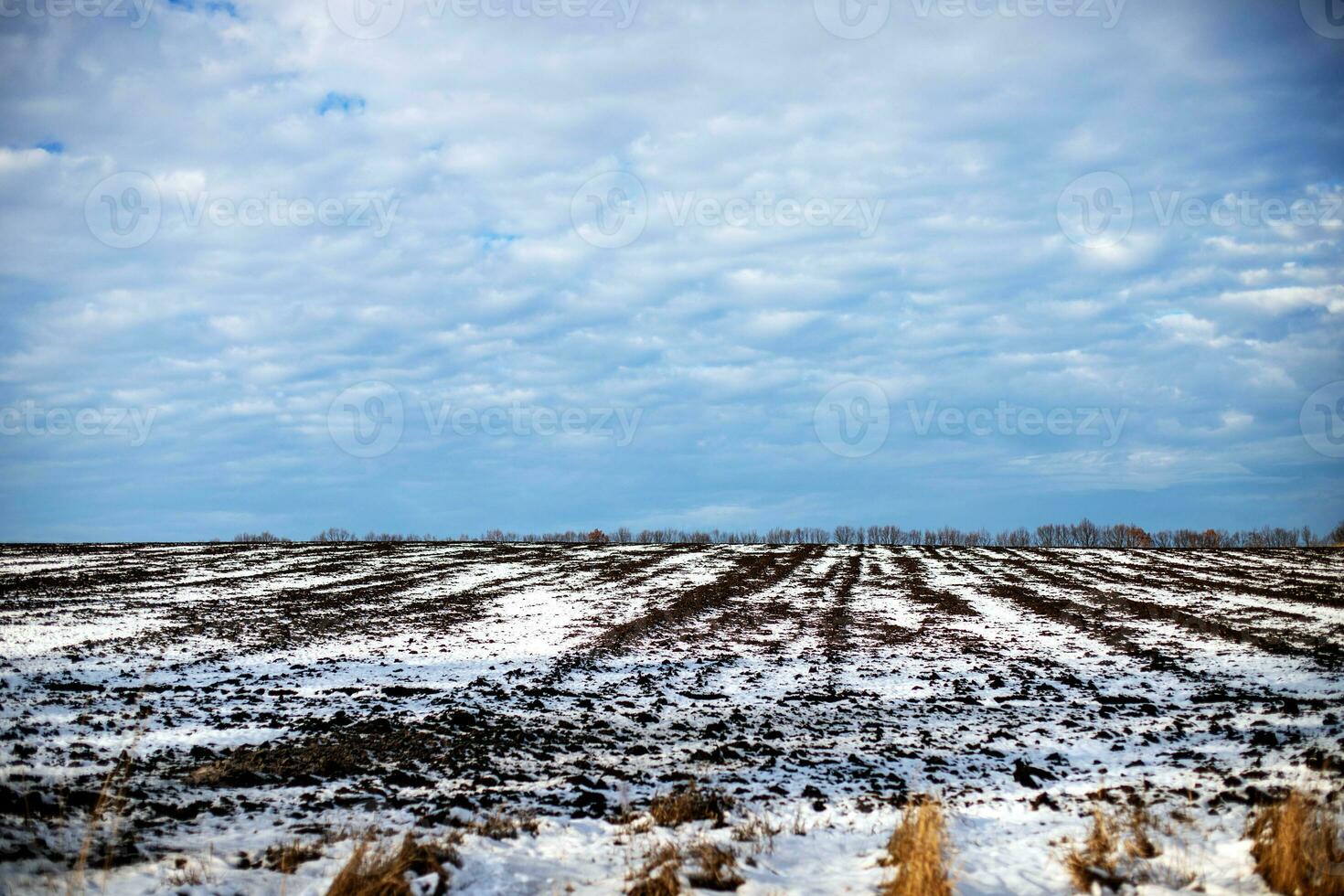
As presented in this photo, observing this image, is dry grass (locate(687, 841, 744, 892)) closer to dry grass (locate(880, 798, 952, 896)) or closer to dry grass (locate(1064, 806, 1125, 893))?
dry grass (locate(880, 798, 952, 896))

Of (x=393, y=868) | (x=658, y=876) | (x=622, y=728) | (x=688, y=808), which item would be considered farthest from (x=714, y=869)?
(x=622, y=728)

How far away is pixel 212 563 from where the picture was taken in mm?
37625

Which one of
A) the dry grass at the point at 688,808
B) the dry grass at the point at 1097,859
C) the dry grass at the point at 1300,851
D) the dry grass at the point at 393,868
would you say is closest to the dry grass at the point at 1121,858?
the dry grass at the point at 1097,859

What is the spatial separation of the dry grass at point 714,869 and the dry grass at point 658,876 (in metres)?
0.16

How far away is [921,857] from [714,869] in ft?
5.94

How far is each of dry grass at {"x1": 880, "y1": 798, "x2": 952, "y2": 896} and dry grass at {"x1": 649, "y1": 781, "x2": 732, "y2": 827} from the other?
188 centimetres

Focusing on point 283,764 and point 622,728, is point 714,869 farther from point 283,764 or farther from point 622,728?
point 283,764

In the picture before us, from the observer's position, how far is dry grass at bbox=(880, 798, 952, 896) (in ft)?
20.8

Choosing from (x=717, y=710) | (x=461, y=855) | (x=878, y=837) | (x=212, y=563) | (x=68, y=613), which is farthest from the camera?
(x=212, y=563)

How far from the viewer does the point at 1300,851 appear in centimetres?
641

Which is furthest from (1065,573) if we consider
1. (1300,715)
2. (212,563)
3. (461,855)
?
(212,563)

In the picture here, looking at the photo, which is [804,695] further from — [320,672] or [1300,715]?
[320,672]

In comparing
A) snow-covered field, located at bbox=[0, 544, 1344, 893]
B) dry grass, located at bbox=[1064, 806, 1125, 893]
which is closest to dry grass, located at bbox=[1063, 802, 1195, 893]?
dry grass, located at bbox=[1064, 806, 1125, 893]

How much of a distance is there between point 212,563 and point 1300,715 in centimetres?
4179
